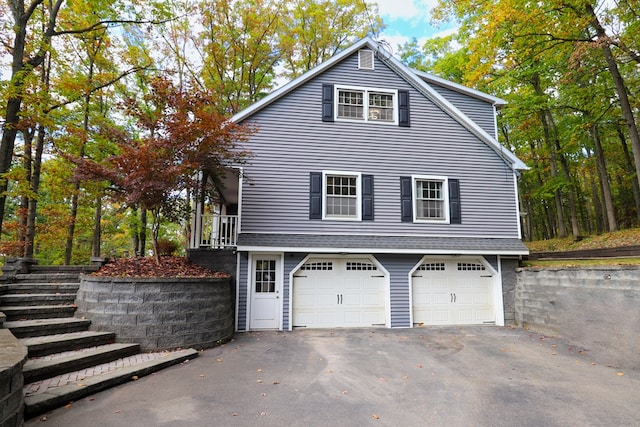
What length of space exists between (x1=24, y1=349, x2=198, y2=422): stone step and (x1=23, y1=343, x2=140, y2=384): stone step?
181 mm

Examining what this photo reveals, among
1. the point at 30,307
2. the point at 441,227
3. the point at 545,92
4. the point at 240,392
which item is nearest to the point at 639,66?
the point at 545,92

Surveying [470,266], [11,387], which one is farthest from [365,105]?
[11,387]

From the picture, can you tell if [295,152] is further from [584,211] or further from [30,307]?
[584,211]

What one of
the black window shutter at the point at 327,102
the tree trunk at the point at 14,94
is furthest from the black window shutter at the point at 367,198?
the tree trunk at the point at 14,94

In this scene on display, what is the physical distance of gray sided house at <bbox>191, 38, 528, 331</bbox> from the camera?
878 centimetres

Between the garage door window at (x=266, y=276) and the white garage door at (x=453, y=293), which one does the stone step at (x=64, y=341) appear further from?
the white garage door at (x=453, y=293)

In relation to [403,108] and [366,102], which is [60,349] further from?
[403,108]

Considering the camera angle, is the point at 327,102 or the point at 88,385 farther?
the point at 327,102

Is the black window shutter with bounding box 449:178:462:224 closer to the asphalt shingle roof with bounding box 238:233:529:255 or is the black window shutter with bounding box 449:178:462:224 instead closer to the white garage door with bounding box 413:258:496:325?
the asphalt shingle roof with bounding box 238:233:529:255

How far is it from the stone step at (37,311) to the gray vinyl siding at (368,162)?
4013 millimetres

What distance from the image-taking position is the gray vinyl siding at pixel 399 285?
29.8ft

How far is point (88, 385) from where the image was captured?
13.6 feet

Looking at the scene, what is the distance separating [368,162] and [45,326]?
26.6 ft

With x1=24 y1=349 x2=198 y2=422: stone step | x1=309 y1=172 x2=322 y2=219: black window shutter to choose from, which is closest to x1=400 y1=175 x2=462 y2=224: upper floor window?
x1=309 y1=172 x2=322 y2=219: black window shutter
